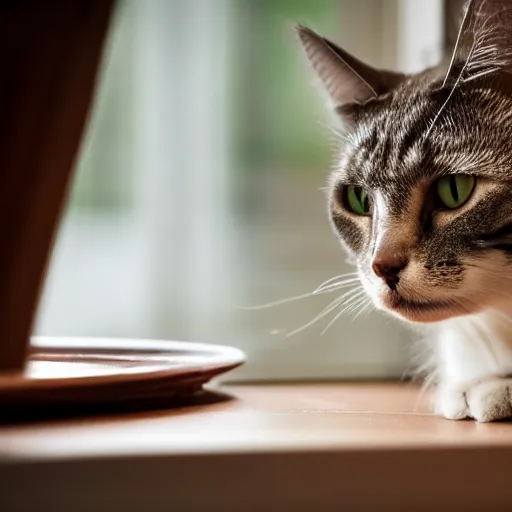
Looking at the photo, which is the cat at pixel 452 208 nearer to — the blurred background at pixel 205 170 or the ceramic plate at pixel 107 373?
the ceramic plate at pixel 107 373

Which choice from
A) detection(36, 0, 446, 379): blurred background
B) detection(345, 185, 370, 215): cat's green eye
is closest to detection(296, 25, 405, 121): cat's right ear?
detection(345, 185, 370, 215): cat's green eye

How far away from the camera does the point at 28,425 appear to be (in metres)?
0.75

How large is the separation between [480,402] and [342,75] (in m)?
0.52

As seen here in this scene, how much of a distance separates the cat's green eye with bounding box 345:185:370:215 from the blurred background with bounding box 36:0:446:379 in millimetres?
459

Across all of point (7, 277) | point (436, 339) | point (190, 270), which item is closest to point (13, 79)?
point (7, 277)

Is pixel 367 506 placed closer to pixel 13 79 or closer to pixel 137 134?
pixel 13 79

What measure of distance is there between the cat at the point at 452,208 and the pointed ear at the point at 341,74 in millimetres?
49

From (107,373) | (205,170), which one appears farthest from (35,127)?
(205,170)

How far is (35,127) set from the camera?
64 cm

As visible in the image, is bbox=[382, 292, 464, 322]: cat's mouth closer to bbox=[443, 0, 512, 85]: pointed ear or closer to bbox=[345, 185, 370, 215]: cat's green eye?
bbox=[345, 185, 370, 215]: cat's green eye

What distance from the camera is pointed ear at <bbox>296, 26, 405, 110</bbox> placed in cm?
112

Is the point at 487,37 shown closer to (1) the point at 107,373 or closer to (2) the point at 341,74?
(2) the point at 341,74

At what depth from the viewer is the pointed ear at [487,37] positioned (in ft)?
3.13

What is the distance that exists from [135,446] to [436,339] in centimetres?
63
